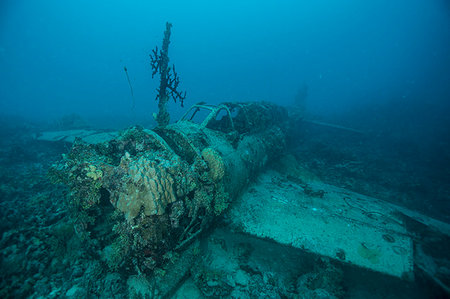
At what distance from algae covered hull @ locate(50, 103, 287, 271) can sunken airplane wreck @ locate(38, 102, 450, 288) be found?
0.6 inches

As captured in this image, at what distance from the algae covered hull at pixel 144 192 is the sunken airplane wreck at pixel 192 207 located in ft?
0.05

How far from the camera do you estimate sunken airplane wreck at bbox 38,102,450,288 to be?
262 centimetres

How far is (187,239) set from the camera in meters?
3.06

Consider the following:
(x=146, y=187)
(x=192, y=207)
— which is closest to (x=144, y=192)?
(x=146, y=187)

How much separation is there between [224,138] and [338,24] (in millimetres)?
227295

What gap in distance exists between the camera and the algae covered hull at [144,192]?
2570mm

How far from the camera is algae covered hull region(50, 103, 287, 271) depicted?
257 centimetres

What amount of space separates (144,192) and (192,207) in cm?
82

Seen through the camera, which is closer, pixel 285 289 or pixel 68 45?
pixel 285 289

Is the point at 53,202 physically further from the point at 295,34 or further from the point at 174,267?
the point at 295,34

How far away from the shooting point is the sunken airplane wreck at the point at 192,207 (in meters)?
2.62

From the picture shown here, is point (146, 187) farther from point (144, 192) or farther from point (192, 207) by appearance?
point (192, 207)

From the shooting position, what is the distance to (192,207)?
120 inches

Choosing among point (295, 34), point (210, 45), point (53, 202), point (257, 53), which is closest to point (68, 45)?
point (210, 45)
